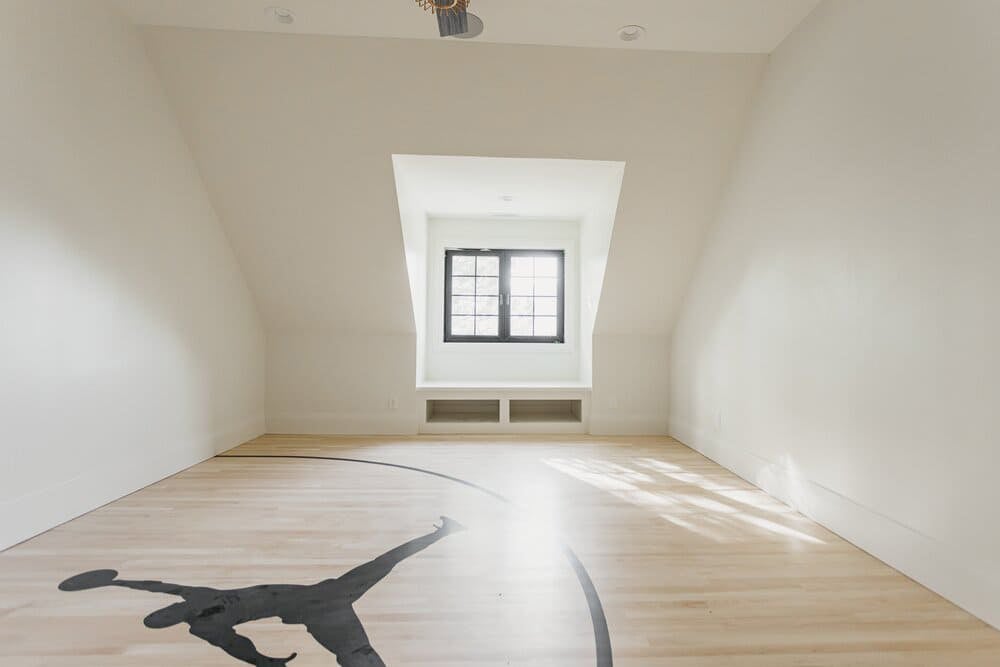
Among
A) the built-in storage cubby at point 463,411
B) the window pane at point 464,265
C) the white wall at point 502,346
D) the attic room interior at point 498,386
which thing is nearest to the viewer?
the attic room interior at point 498,386

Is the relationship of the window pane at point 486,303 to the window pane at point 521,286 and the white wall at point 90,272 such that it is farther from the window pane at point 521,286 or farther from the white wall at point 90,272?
the white wall at point 90,272

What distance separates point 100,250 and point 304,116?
4.62ft

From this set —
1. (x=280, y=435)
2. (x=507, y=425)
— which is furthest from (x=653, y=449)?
(x=280, y=435)

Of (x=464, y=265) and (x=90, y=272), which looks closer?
(x=90, y=272)

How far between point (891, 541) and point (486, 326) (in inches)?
160

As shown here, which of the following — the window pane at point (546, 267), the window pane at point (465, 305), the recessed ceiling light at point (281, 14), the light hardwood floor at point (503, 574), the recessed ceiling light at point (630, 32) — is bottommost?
the light hardwood floor at point (503, 574)

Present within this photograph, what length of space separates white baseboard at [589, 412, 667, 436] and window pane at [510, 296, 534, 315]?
4.69 ft

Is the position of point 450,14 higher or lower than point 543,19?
lower

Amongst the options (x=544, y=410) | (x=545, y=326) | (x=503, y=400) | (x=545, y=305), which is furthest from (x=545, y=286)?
(x=503, y=400)

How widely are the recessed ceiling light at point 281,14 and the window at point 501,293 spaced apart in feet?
9.99

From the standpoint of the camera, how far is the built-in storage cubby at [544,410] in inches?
203

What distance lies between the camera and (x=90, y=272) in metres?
2.64

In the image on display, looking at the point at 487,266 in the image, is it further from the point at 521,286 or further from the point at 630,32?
the point at 630,32

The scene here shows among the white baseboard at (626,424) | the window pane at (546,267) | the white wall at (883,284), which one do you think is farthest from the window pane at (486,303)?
the white wall at (883,284)
